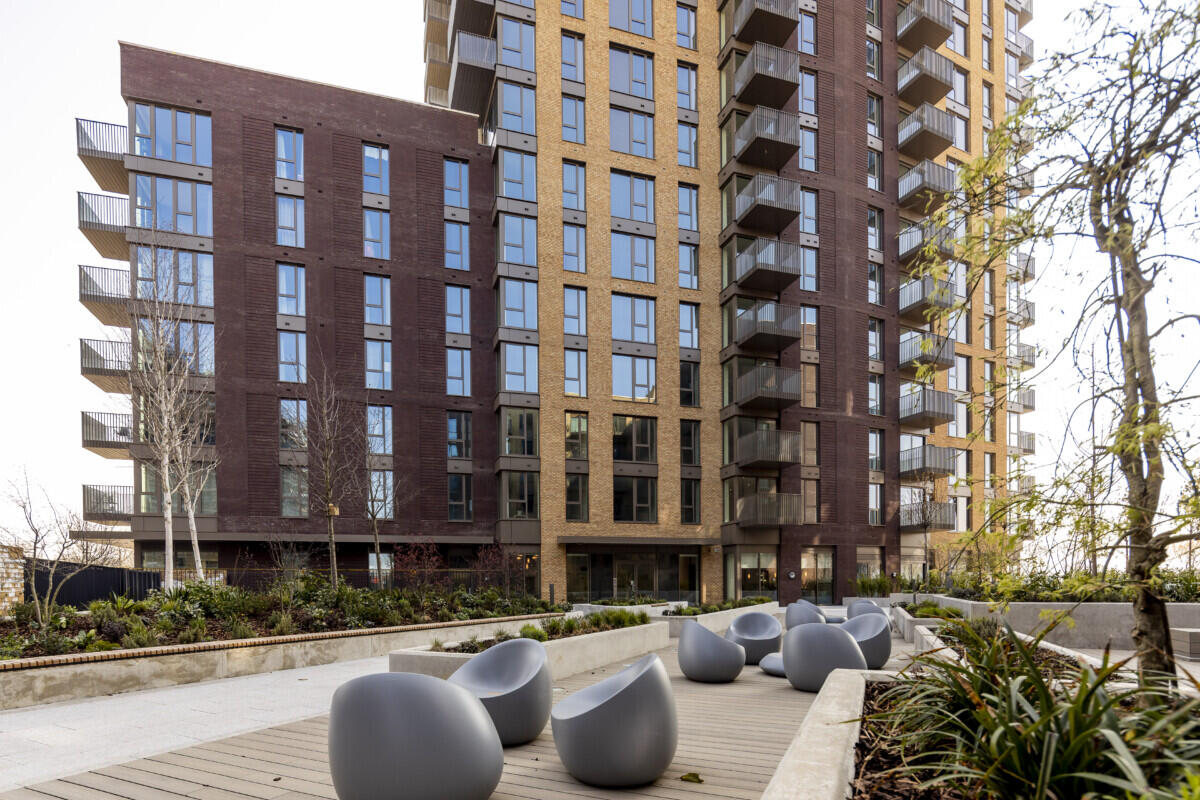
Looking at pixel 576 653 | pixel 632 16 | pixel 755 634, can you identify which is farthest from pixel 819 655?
pixel 632 16

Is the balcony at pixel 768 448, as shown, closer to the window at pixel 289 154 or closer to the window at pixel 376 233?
the window at pixel 376 233

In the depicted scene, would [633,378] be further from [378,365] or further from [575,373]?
[378,365]

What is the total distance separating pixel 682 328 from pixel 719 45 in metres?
15.1

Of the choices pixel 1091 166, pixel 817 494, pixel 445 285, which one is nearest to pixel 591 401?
pixel 445 285

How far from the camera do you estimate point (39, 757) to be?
7141 mm

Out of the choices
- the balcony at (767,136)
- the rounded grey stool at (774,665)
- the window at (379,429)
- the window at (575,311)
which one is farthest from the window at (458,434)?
the rounded grey stool at (774,665)

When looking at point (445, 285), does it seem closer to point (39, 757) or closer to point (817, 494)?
point (817, 494)

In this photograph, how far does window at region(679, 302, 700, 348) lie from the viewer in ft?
117

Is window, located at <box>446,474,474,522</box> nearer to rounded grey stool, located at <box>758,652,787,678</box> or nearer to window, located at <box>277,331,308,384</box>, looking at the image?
window, located at <box>277,331,308,384</box>

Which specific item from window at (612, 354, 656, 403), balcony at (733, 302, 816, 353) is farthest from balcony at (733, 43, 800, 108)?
window at (612, 354, 656, 403)

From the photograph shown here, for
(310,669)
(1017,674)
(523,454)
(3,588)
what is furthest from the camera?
(523,454)

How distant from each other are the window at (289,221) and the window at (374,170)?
9.79ft

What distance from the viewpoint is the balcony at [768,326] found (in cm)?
3388

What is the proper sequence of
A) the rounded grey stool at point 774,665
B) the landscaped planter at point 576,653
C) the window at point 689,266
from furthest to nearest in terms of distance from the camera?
1. the window at point 689,266
2. the rounded grey stool at point 774,665
3. the landscaped planter at point 576,653
